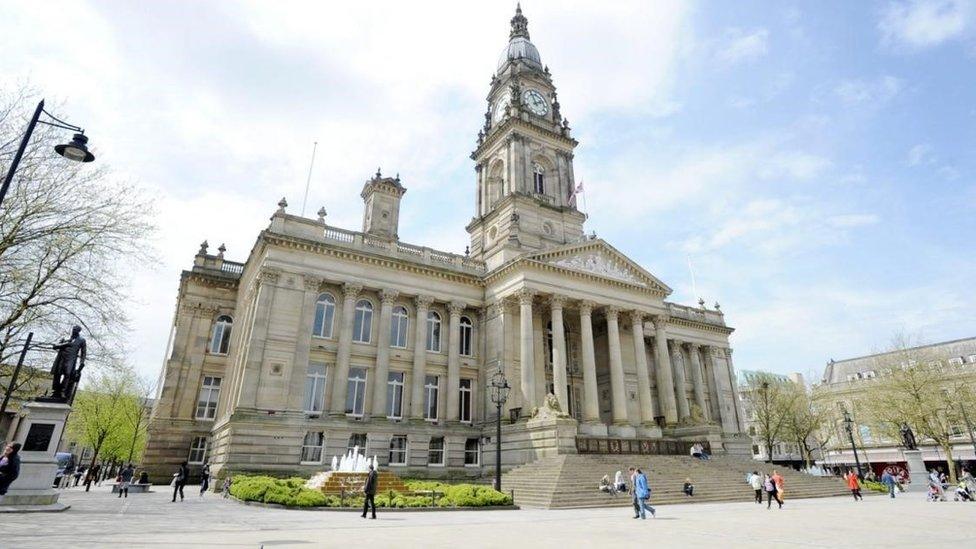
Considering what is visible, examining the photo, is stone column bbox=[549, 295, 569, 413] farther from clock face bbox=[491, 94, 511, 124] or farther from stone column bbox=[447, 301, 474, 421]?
clock face bbox=[491, 94, 511, 124]

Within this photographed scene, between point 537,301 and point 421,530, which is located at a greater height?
point 537,301

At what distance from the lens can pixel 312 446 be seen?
28.1 meters

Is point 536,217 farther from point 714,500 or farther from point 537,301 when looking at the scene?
point 714,500

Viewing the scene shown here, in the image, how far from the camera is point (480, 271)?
36.7m

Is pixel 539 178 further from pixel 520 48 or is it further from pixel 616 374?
pixel 616 374

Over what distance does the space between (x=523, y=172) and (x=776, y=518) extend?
3338cm

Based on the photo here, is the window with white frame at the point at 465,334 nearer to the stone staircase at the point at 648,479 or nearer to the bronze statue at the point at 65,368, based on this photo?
the stone staircase at the point at 648,479

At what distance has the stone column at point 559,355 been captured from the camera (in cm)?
3052

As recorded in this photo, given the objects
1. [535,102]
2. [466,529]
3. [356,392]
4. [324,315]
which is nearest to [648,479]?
[466,529]

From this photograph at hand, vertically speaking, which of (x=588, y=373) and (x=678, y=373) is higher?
(x=678, y=373)

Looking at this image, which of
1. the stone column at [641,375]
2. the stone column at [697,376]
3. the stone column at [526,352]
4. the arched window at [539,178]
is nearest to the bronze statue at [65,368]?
the stone column at [526,352]

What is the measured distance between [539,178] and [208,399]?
106ft

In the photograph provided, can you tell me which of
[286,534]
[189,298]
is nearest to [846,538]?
[286,534]

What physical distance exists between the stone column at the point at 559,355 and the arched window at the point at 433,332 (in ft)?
25.9
